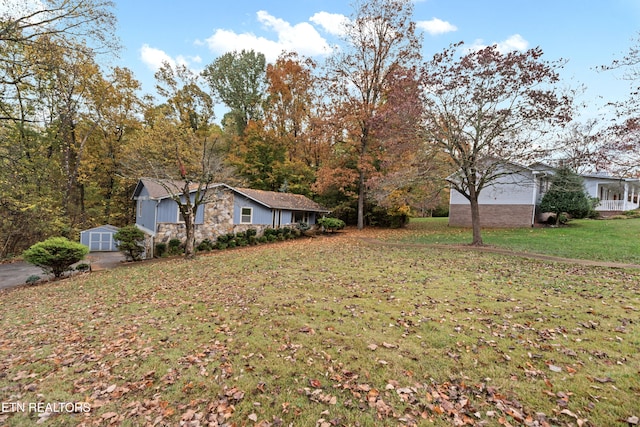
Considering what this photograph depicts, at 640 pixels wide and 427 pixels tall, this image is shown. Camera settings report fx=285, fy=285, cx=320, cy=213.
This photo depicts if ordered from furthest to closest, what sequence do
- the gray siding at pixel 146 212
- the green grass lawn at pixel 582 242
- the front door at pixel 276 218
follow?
1. the front door at pixel 276 218
2. the gray siding at pixel 146 212
3. the green grass lawn at pixel 582 242

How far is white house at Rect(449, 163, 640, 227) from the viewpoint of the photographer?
2138 cm

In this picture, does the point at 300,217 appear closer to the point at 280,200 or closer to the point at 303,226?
the point at 303,226

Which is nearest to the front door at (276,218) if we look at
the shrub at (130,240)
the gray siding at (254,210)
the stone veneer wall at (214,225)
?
the gray siding at (254,210)

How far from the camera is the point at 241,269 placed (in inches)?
397

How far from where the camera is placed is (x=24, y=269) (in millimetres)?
13570

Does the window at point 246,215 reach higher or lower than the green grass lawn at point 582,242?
higher

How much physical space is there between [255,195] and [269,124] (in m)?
10.1

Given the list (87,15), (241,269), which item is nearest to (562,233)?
(241,269)

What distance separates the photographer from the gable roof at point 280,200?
1944 centimetres

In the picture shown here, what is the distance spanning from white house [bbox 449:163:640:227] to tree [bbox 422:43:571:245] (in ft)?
26.6

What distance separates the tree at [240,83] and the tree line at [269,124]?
14cm

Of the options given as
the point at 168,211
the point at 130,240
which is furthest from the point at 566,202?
the point at 130,240

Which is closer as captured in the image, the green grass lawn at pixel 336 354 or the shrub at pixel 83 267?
the green grass lawn at pixel 336 354

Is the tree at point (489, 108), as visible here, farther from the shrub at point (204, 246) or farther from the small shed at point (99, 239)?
the small shed at point (99, 239)
